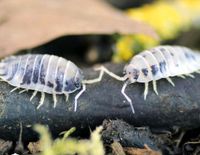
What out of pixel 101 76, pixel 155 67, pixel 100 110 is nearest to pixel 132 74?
pixel 155 67

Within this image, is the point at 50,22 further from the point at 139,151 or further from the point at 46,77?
the point at 139,151

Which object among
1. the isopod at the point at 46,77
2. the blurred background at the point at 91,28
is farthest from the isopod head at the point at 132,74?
the blurred background at the point at 91,28

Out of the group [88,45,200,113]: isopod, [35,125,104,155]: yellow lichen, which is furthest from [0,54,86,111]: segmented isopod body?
[35,125,104,155]: yellow lichen

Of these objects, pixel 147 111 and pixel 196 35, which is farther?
pixel 196 35

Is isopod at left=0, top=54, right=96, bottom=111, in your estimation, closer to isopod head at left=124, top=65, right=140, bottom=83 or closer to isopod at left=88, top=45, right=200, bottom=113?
isopod at left=88, top=45, right=200, bottom=113

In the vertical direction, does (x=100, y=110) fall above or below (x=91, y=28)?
below

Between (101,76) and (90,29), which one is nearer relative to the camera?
(101,76)

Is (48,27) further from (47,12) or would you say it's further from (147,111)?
(147,111)

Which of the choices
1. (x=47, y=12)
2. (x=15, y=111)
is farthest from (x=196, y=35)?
(x=15, y=111)
